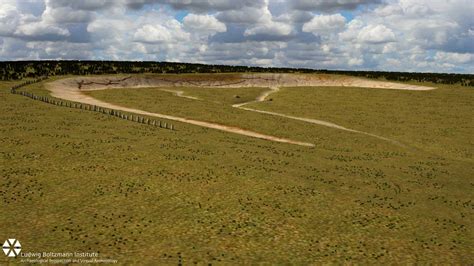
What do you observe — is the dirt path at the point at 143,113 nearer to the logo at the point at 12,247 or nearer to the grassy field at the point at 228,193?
the grassy field at the point at 228,193

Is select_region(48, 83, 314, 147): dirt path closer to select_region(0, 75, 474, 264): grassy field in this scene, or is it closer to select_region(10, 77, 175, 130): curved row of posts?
select_region(0, 75, 474, 264): grassy field

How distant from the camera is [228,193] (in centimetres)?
2892

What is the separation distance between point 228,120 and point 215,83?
2132 inches

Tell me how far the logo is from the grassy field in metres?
0.32

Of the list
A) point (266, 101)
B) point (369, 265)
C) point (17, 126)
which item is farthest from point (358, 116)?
point (369, 265)

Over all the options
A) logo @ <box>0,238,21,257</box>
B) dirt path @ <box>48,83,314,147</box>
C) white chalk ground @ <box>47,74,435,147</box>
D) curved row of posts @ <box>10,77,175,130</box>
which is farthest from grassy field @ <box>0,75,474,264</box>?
white chalk ground @ <box>47,74,435,147</box>

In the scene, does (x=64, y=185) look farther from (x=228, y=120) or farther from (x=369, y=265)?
(x=228, y=120)

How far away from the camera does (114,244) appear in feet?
68.2

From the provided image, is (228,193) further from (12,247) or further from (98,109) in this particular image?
(98,109)

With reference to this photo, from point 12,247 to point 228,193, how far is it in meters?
13.0

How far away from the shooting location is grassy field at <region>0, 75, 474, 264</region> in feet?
70.2

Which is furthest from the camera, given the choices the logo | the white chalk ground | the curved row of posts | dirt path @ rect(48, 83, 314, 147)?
the white chalk ground

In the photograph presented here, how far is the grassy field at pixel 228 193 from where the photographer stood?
2141 cm

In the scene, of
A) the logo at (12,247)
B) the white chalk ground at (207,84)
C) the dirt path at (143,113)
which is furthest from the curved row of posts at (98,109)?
the logo at (12,247)
